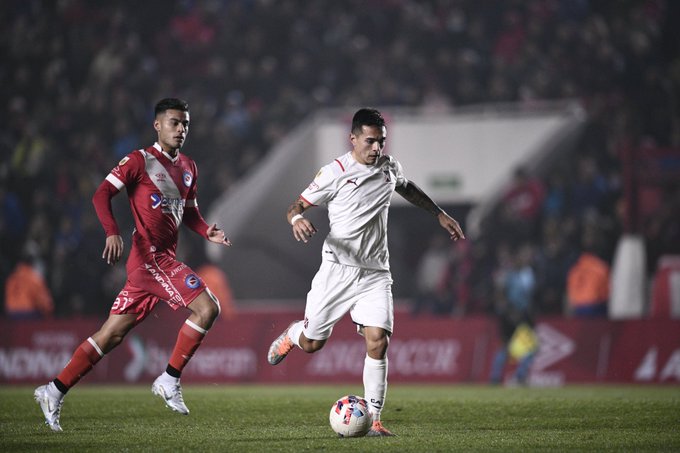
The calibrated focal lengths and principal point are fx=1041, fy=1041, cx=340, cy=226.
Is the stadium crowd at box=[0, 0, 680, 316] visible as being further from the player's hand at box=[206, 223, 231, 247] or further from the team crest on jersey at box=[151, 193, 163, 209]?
the team crest on jersey at box=[151, 193, 163, 209]

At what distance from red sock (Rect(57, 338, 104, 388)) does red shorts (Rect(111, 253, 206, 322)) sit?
32cm

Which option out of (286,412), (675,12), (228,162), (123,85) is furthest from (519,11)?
(286,412)

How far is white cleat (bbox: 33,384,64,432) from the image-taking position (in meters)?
7.47

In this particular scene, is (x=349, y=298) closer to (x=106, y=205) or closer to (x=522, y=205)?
(x=106, y=205)

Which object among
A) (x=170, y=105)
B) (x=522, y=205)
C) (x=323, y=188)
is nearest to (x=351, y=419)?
(x=323, y=188)

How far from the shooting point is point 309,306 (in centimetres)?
779

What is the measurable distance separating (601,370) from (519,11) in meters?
8.35

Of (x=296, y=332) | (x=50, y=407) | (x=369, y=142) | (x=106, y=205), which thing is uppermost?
(x=369, y=142)

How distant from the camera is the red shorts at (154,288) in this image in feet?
25.7

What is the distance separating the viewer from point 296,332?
324 inches

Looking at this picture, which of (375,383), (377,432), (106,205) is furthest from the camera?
(106,205)

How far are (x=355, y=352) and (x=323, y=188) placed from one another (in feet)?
31.3

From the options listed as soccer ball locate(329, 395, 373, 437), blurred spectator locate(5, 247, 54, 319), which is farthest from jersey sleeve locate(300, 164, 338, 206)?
blurred spectator locate(5, 247, 54, 319)

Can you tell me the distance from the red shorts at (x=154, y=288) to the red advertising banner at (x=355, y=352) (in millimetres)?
8831
